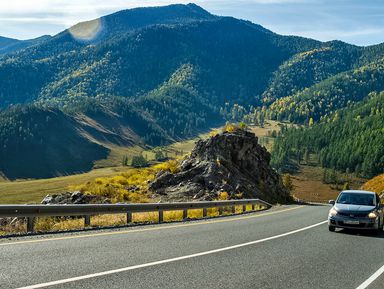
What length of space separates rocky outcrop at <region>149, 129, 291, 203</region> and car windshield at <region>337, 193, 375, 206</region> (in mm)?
14605

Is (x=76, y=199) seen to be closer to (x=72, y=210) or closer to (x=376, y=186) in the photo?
(x=72, y=210)

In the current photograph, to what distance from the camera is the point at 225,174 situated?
3859 cm

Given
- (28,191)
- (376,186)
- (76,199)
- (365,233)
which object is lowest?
(28,191)

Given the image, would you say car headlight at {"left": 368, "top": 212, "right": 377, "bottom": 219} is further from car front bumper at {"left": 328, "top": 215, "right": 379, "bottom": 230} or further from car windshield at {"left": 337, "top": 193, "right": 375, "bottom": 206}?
car windshield at {"left": 337, "top": 193, "right": 375, "bottom": 206}

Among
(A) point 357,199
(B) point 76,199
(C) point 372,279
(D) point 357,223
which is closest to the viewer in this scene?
(C) point 372,279

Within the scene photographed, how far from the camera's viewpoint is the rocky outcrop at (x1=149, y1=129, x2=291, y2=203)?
1391 inches

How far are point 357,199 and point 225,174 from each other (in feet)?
63.3

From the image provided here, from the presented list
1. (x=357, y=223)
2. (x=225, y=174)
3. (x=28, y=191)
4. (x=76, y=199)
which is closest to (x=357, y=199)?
(x=357, y=223)

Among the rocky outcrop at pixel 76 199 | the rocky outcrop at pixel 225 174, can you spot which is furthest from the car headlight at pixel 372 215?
the rocky outcrop at pixel 76 199

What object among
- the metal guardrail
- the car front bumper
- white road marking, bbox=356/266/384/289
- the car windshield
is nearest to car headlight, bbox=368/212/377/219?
the car front bumper

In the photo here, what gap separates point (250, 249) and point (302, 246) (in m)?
2.10

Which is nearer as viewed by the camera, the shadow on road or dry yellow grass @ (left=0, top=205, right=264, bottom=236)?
dry yellow grass @ (left=0, top=205, right=264, bottom=236)

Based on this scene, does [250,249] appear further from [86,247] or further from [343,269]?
[86,247]

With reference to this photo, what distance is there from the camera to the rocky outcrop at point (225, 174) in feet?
116
